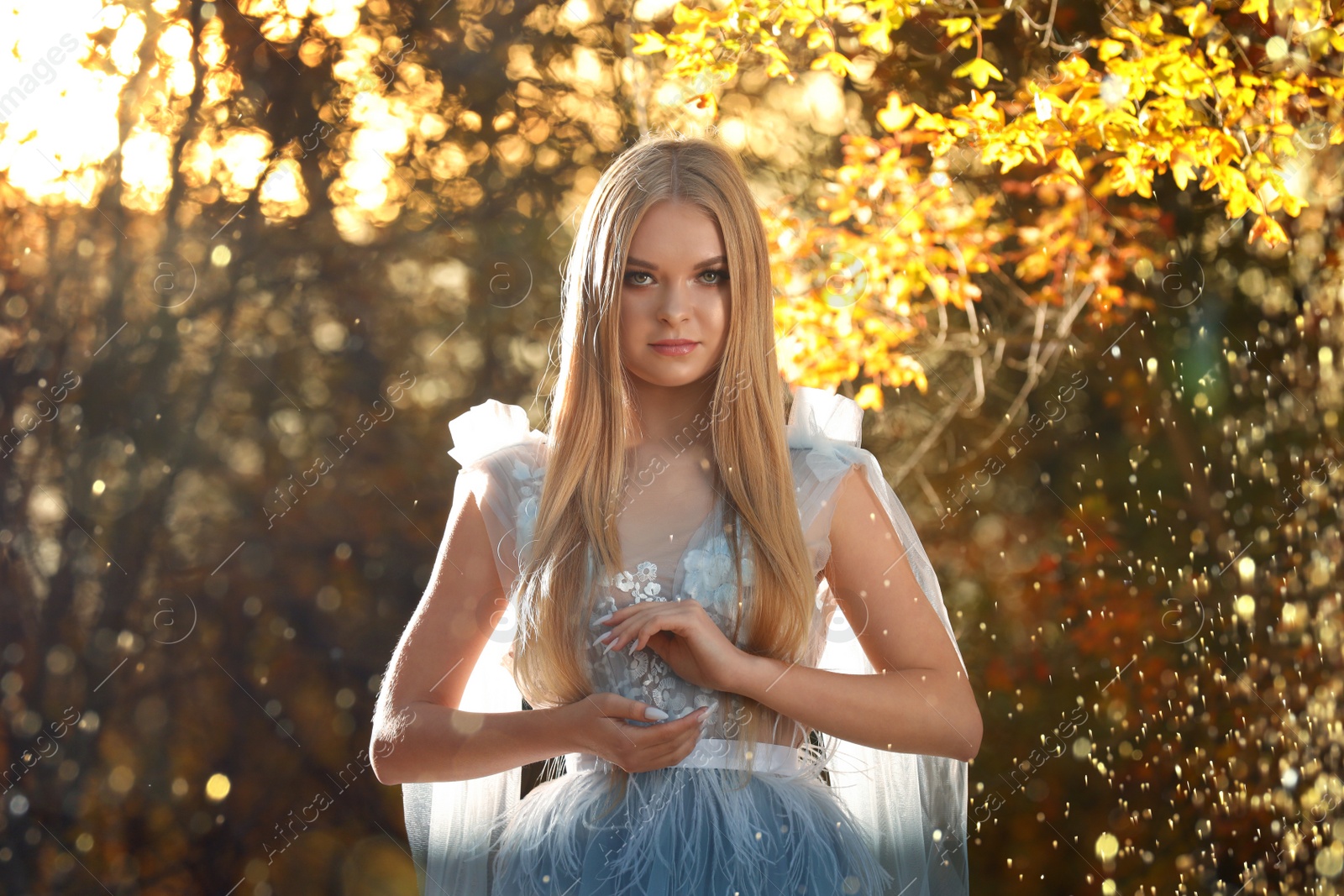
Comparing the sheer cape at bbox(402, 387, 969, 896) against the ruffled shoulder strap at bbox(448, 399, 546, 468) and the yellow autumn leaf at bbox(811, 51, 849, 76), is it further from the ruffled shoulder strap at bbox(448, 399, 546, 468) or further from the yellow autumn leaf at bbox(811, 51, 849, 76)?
the yellow autumn leaf at bbox(811, 51, 849, 76)

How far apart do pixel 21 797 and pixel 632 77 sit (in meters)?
2.52

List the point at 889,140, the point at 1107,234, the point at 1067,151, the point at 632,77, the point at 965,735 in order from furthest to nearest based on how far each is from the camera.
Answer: the point at 632,77 → the point at 1107,234 → the point at 889,140 → the point at 1067,151 → the point at 965,735

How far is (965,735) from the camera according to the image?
119cm

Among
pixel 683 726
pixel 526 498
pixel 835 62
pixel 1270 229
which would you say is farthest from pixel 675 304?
pixel 1270 229

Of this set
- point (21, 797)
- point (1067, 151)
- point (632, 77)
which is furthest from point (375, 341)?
point (1067, 151)

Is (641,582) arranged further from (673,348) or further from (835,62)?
(835,62)

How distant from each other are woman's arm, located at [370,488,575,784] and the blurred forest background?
160 centimetres

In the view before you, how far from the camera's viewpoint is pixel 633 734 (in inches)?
41.0

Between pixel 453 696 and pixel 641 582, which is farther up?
pixel 641 582

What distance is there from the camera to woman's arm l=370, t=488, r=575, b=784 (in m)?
1.14

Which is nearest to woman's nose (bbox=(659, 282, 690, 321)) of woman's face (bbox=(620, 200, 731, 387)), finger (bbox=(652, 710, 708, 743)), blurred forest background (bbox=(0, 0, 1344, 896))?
woman's face (bbox=(620, 200, 731, 387))

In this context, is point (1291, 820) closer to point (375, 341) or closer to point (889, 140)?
point (889, 140)

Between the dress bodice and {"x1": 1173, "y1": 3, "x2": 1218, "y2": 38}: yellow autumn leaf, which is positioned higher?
{"x1": 1173, "y1": 3, "x2": 1218, "y2": 38}: yellow autumn leaf

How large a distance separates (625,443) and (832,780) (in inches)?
20.7
